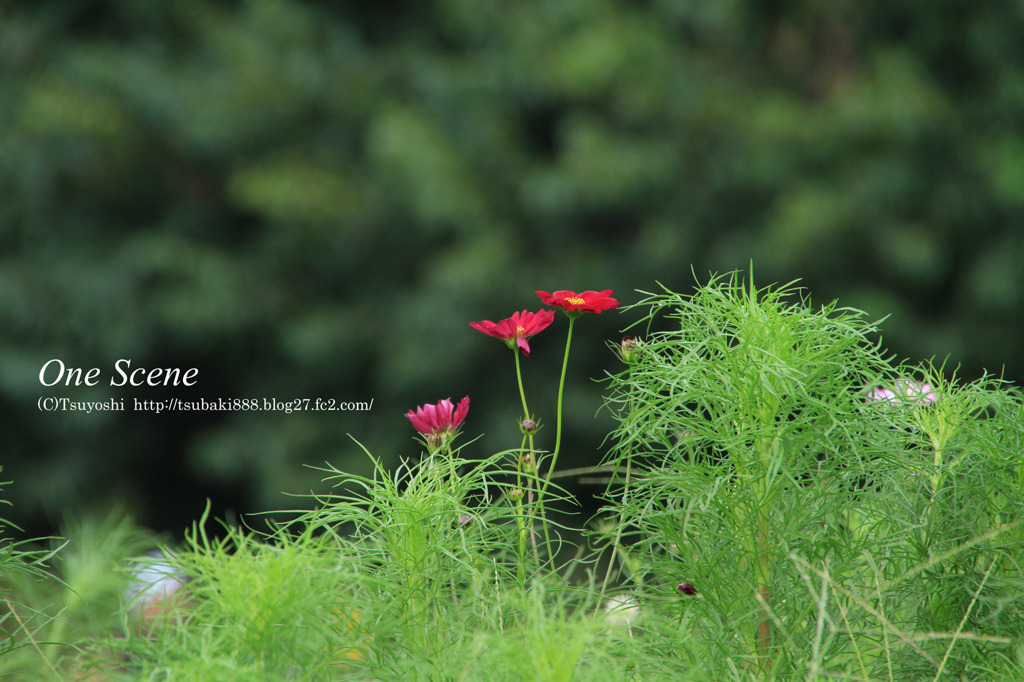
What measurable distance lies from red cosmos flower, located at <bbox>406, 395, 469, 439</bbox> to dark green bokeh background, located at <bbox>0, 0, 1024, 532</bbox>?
3503 millimetres

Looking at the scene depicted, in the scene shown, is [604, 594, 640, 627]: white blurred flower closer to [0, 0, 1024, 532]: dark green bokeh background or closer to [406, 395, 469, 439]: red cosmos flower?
[406, 395, 469, 439]: red cosmos flower

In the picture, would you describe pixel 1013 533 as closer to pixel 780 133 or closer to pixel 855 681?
pixel 855 681

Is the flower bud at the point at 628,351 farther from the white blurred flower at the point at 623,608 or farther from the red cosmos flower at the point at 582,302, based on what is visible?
the white blurred flower at the point at 623,608

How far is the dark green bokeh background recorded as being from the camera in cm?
439

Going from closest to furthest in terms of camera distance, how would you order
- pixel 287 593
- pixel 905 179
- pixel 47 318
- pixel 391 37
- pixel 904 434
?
pixel 287 593 → pixel 904 434 → pixel 905 179 → pixel 47 318 → pixel 391 37

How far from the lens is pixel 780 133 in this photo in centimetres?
446

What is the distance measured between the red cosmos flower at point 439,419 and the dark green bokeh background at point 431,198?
3503 mm

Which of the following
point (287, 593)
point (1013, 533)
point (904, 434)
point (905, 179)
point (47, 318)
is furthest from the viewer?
point (47, 318)

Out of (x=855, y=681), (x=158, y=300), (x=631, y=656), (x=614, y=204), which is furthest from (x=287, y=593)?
(x=158, y=300)

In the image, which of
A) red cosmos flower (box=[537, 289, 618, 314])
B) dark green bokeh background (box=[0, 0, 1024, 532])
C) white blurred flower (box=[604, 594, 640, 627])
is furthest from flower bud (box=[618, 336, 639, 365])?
dark green bokeh background (box=[0, 0, 1024, 532])

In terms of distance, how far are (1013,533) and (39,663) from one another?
79 cm

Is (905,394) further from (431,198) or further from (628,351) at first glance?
(431,198)

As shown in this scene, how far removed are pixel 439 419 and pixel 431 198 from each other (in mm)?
3749

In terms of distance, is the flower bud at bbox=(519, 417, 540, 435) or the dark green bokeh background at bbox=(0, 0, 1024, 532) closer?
the flower bud at bbox=(519, 417, 540, 435)
